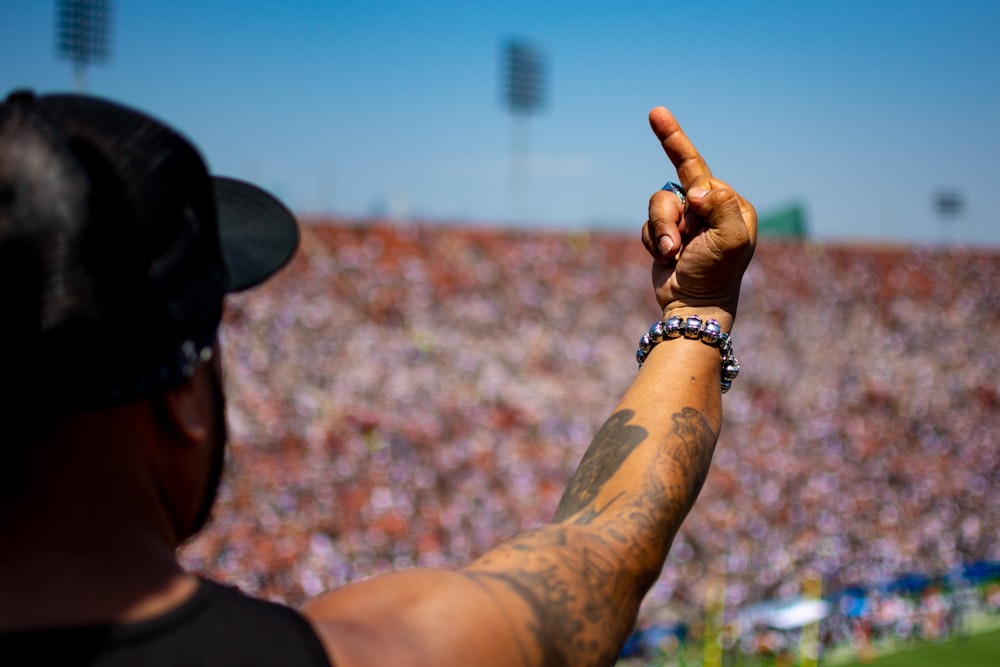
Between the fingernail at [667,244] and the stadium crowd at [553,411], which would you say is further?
the stadium crowd at [553,411]

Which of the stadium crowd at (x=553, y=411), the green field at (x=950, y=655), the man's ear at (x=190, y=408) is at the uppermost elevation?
the man's ear at (x=190, y=408)

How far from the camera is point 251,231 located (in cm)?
124

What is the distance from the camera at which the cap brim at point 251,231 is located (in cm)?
121

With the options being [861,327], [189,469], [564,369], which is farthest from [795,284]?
[189,469]

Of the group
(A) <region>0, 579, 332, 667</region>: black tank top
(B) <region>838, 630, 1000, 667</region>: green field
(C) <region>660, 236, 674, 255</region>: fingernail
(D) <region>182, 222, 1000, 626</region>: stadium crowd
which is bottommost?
(B) <region>838, 630, 1000, 667</region>: green field

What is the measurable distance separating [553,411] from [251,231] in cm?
1787

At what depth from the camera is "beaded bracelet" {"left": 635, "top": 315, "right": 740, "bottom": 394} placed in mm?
1598

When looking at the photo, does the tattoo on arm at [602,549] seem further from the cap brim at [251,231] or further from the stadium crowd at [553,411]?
the stadium crowd at [553,411]

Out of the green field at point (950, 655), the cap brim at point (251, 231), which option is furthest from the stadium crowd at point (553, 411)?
the cap brim at point (251, 231)

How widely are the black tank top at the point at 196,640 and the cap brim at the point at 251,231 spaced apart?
418 millimetres

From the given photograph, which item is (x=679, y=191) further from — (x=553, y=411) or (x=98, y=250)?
(x=553, y=411)

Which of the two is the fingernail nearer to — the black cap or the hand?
the hand

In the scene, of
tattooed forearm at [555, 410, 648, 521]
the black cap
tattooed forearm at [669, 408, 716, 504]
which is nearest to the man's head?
the black cap

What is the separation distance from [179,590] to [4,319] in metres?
0.33
